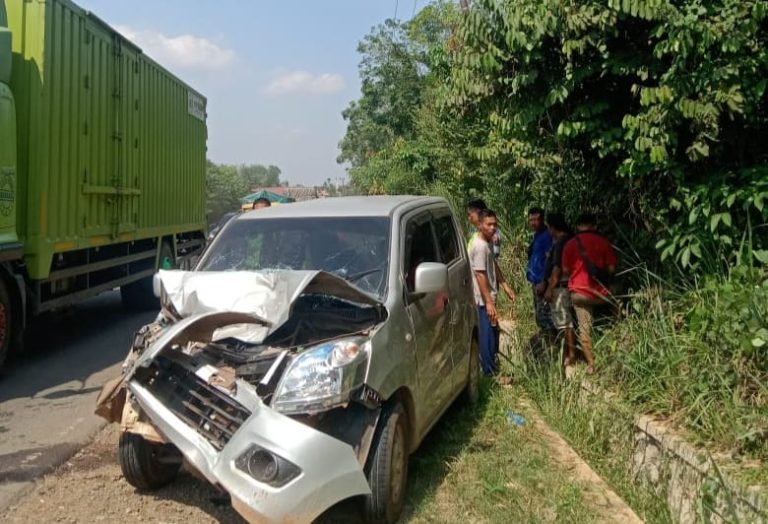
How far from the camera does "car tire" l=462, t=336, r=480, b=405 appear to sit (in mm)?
5632

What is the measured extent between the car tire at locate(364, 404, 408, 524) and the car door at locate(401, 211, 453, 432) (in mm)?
403

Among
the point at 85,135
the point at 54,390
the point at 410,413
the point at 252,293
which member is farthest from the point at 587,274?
the point at 85,135

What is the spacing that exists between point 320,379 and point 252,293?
0.75 metres

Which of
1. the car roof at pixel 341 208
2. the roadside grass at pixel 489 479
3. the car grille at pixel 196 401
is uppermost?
the car roof at pixel 341 208

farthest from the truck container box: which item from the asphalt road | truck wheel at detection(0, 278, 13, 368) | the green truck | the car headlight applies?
the car headlight

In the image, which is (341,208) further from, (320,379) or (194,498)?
(194,498)

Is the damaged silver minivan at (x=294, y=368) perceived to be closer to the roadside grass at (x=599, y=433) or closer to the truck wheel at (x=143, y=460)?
the truck wheel at (x=143, y=460)

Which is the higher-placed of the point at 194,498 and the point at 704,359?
the point at 704,359

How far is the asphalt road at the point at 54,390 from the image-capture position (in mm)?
4516

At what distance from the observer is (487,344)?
6.61 m

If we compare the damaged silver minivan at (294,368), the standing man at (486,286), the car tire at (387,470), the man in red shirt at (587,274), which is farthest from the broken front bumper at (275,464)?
the standing man at (486,286)

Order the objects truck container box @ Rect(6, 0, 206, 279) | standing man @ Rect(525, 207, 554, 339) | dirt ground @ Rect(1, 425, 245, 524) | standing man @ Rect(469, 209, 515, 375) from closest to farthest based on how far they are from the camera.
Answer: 1. dirt ground @ Rect(1, 425, 245, 524)
2. standing man @ Rect(469, 209, 515, 375)
3. standing man @ Rect(525, 207, 554, 339)
4. truck container box @ Rect(6, 0, 206, 279)

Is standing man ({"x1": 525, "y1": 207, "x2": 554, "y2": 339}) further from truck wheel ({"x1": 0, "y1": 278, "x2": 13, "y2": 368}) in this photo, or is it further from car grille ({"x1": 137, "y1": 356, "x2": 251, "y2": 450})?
truck wheel ({"x1": 0, "y1": 278, "x2": 13, "y2": 368})

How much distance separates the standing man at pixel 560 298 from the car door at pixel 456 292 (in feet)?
2.72
